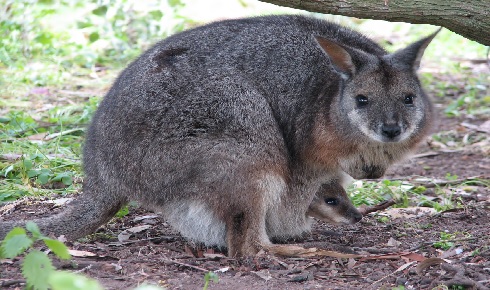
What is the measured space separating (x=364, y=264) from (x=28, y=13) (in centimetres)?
658

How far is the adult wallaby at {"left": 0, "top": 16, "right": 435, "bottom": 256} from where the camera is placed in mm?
4594

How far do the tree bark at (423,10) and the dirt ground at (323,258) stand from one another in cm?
136

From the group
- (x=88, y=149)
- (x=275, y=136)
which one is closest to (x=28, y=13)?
(x=88, y=149)

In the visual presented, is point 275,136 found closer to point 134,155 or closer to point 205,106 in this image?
point 205,106

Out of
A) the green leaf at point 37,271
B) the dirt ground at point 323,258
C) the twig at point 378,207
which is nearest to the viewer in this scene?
the green leaf at point 37,271

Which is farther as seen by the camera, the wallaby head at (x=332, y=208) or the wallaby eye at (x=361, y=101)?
the wallaby head at (x=332, y=208)

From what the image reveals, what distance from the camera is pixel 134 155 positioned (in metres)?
4.62

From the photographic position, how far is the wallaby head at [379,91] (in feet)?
15.7

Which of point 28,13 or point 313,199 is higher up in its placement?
point 28,13

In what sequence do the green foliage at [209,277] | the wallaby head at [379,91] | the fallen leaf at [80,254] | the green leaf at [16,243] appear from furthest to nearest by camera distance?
the wallaby head at [379,91] < the fallen leaf at [80,254] < the green foliage at [209,277] < the green leaf at [16,243]

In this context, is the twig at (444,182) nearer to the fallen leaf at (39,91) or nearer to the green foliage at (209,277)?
the green foliage at (209,277)

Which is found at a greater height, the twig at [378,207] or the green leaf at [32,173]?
→ the green leaf at [32,173]

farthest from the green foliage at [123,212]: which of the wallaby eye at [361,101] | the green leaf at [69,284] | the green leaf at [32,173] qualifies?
the green leaf at [69,284]

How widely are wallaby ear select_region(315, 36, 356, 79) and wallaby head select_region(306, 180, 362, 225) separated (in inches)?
37.4
